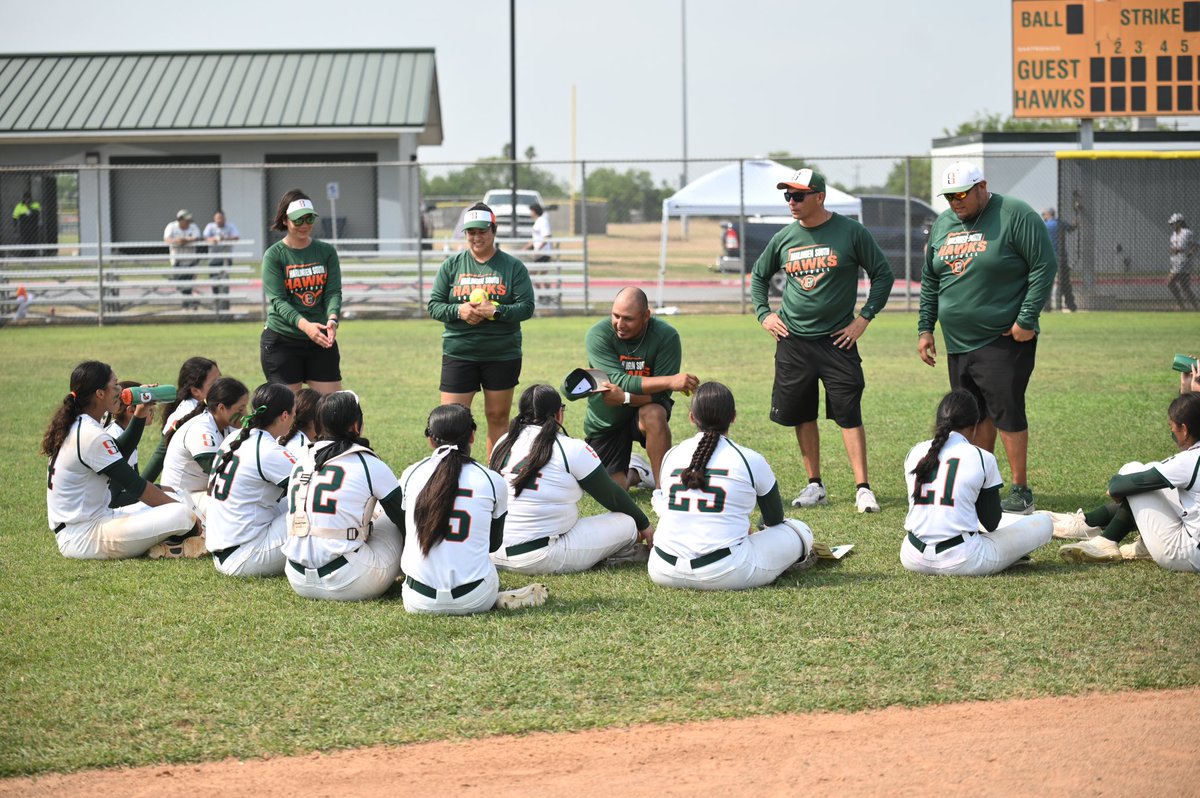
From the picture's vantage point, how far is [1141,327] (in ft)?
62.3

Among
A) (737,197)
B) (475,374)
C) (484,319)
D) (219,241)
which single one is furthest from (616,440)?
(737,197)

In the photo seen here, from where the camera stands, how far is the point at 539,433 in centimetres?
614

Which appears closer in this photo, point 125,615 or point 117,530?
point 125,615

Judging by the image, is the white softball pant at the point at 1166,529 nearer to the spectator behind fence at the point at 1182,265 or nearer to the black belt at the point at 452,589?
the black belt at the point at 452,589

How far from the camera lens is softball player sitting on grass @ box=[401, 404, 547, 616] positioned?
5391 millimetres

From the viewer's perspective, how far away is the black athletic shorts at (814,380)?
7949 millimetres

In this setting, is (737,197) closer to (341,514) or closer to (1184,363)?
(1184,363)

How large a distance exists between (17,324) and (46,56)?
41.3 ft

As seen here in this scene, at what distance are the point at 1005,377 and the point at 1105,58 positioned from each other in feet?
61.7

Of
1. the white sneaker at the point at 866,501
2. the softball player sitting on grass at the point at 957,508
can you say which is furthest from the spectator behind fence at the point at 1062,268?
the softball player sitting on grass at the point at 957,508

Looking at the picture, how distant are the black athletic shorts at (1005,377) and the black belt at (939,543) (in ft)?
5.64

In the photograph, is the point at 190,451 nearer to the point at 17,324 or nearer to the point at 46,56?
the point at 17,324

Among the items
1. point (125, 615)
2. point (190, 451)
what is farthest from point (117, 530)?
point (125, 615)

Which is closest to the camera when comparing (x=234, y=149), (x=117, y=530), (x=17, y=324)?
(x=117, y=530)
